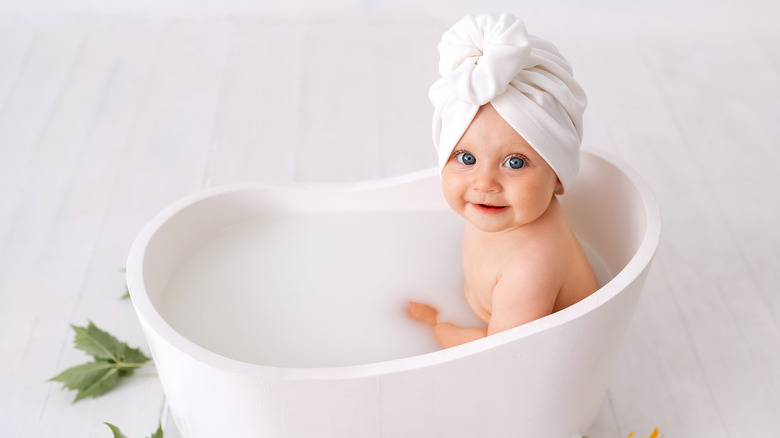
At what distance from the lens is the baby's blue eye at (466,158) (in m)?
1.09

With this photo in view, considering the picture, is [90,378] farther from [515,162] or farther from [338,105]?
[338,105]

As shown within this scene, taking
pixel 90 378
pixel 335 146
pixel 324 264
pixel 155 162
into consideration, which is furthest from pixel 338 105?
pixel 90 378

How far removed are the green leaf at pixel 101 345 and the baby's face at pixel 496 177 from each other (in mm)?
638

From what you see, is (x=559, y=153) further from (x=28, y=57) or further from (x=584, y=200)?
(x=28, y=57)

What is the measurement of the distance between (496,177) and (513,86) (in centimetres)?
12

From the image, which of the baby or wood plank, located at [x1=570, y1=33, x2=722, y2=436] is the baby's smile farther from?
wood plank, located at [x1=570, y1=33, x2=722, y2=436]

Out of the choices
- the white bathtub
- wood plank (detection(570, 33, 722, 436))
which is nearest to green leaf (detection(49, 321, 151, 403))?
the white bathtub

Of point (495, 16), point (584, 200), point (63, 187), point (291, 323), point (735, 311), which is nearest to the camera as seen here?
point (495, 16)

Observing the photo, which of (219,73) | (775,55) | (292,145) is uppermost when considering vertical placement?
(775,55)

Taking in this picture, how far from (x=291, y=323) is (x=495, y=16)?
1.69 ft

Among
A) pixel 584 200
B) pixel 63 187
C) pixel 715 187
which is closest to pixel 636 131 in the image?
pixel 715 187

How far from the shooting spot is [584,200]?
1351mm

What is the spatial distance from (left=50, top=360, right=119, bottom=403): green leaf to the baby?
58 cm

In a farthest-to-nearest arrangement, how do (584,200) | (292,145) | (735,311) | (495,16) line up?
(292,145) < (735,311) < (584,200) < (495,16)
